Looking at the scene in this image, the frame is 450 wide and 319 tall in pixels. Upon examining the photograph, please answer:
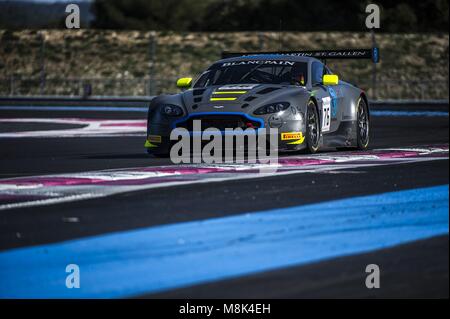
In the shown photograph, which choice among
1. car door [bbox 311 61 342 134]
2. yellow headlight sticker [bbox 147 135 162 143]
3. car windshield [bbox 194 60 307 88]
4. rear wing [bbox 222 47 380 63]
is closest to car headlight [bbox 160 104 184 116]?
yellow headlight sticker [bbox 147 135 162 143]

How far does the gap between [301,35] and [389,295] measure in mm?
55417

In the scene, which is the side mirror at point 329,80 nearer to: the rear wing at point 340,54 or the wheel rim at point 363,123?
the rear wing at point 340,54

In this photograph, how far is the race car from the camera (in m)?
13.4

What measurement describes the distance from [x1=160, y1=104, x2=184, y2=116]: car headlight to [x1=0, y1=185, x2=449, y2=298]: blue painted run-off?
4.96m

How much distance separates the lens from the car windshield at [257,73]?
14.5 meters

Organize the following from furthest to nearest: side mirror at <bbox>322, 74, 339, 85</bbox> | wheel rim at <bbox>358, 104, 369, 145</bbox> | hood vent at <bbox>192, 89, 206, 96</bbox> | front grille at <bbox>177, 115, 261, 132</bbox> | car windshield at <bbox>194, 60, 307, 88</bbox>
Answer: wheel rim at <bbox>358, 104, 369, 145</bbox>
car windshield at <bbox>194, 60, 307, 88</bbox>
side mirror at <bbox>322, 74, 339, 85</bbox>
hood vent at <bbox>192, 89, 206, 96</bbox>
front grille at <bbox>177, 115, 261, 132</bbox>

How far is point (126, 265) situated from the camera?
250 inches

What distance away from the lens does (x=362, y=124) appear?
15492 millimetres

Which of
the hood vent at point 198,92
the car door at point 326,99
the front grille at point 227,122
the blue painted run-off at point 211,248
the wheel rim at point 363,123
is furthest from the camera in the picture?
the wheel rim at point 363,123

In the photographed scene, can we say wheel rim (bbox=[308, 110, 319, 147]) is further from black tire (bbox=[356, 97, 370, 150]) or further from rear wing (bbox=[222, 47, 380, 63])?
rear wing (bbox=[222, 47, 380, 63])

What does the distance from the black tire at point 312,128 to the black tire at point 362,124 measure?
4.08 ft

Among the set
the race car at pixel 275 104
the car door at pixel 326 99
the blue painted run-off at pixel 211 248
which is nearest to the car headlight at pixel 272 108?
the race car at pixel 275 104

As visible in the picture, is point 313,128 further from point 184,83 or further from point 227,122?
point 184,83

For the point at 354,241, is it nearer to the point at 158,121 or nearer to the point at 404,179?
the point at 404,179
